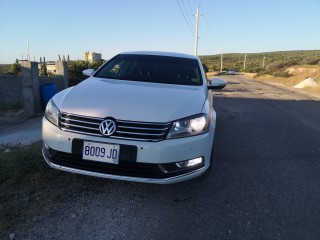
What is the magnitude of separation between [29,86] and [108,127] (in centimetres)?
676

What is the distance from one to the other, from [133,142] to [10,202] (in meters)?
1.36

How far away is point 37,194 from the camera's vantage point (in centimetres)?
339

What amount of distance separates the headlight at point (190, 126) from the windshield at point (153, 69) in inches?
47.8

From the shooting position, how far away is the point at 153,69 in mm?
4707

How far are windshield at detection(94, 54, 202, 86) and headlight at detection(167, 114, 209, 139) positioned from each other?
1.21 m

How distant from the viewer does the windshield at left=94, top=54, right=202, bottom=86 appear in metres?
4.53

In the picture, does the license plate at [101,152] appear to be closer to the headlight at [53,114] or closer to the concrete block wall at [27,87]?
the headlight at [53,114]

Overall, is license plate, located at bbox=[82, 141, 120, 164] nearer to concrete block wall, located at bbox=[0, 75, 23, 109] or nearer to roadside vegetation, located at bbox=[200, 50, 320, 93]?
roadside vegetation, located at bbox=[200, 50, 320, 93]

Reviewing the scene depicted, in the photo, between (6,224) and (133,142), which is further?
(133,142)

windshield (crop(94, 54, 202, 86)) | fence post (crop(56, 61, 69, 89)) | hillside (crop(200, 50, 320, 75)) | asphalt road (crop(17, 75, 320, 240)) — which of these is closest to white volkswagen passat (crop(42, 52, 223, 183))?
asphalt road (crop(17, 75, 320, 240))

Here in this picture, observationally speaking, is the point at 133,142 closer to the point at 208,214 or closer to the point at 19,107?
the point at 208,214

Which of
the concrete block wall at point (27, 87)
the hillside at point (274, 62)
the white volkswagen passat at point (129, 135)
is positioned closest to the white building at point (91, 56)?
the concrete block wall at point (27, 87)

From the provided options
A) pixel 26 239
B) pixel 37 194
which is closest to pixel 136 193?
pixel 37 194

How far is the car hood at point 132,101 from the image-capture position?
3150mm
